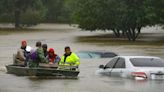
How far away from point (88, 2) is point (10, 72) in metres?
50.7

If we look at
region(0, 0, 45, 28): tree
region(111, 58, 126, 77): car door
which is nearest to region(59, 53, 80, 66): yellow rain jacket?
region(111, 58, 126, 77): car door

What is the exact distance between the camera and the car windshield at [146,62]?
826 inches

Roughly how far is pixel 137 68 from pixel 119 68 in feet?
4.26

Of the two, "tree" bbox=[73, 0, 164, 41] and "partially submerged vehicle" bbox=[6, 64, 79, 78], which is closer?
"partially submerged vehicle" bbox=[6, 64, 79, 78]

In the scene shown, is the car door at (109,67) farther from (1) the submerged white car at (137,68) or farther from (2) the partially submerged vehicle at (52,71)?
(2) the partially submerged vehicle at (52,71)

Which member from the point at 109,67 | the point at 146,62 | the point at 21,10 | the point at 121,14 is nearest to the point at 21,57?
the point at 109,67

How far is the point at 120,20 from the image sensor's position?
7194cm

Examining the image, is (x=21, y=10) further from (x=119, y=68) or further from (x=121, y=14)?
(x=119, y=68)

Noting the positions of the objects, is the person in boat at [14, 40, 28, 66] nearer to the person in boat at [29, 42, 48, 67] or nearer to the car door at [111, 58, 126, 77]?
the person in boat at [29, 42, 48, 67]

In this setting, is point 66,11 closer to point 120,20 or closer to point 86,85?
point 120,20

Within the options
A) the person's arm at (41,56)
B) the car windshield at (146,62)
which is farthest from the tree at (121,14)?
the car windshield at (146,62)

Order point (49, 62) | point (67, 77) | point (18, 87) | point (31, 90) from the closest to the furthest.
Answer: point (31, 90)
point (18, 87)
point (67, 77)
point (49, 62)

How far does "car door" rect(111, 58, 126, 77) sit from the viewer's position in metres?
21.3

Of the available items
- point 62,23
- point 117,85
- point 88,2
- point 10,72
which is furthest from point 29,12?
point 117,85
